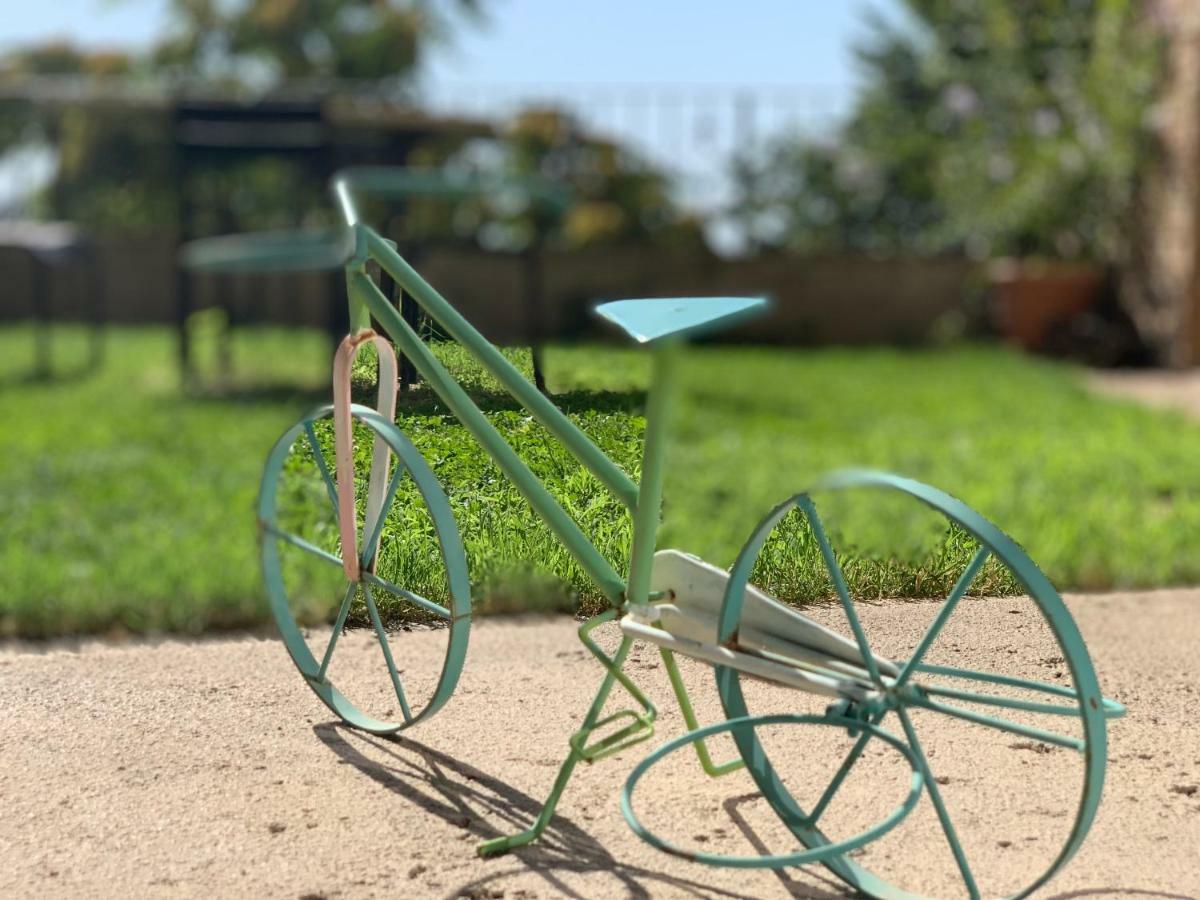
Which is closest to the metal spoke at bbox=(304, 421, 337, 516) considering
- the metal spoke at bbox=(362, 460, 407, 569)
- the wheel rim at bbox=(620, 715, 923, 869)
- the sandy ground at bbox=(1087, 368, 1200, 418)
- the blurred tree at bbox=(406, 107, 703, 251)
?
the metal spoke at bbox=(362, 460, 407, 569)

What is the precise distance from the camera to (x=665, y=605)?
81.2 inches

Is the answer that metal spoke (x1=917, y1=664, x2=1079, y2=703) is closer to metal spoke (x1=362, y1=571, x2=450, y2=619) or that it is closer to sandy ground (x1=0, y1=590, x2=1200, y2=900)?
sandy ground (x1=0, y1=590, x2=1200, y2=900)

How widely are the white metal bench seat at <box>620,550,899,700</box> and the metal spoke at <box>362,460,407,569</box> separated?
523 millimetres

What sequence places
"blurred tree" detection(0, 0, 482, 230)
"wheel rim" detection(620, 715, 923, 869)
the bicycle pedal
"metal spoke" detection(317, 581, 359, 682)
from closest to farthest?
"wheel rim" detection(620, 715, 923, 869) < the bicycle pedal < "metal spoke" detection(317, 581, 359, 682) < "blurred tree" detection(0, 0, 482, 230)

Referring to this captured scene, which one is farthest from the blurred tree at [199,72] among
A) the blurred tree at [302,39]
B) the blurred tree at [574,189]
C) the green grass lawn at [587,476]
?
the green grass lawn at [587,476]

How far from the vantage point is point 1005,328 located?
10.6 metres

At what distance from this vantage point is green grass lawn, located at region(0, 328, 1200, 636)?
241 centimetres

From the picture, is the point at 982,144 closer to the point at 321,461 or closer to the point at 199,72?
the point at 321,461

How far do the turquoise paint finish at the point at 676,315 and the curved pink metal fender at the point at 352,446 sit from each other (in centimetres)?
51

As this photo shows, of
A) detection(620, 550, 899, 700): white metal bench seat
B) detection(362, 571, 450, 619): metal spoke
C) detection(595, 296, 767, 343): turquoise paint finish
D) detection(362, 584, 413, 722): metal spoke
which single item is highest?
detection(595, 296, 767, 343): turquoise paint finish

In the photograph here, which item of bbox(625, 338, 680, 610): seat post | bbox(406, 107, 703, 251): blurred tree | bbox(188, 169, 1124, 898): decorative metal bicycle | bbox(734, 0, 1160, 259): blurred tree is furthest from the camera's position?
bbox(406, 107, 703, 251): blurred tree

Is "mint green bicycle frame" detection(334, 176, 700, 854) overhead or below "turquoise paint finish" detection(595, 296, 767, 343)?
below

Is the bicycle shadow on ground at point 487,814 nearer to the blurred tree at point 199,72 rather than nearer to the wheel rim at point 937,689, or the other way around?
the wheel rim at point 937,689

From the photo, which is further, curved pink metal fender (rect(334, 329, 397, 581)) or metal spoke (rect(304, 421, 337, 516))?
metal spoke (rect(304, 421, 337, 516))
